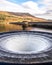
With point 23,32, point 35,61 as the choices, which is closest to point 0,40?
point 23,32

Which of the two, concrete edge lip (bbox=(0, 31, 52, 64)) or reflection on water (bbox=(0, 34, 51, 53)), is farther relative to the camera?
reflection on water (bbox=(0, 34, 51, 53))

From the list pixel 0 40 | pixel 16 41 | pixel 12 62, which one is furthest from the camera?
pixel 16 41

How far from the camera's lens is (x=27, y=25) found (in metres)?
11.2

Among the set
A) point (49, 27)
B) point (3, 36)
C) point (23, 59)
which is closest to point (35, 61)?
point (23, 59)

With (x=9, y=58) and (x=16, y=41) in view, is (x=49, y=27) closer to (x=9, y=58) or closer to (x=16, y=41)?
(x=16, y=41)

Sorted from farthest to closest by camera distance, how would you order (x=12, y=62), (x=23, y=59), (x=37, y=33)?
(x=37, y=33), (x=23, y=59), (x=12, y=62)

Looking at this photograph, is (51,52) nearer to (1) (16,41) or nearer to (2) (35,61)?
(2) (35,61)

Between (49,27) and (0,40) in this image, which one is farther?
(49,27)

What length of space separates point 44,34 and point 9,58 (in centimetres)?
222

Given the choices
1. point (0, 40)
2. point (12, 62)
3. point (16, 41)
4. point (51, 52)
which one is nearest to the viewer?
point (12, 62)

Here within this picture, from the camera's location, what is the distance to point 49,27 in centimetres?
1071

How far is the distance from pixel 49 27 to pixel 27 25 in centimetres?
167

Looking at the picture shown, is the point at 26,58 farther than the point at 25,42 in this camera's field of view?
No

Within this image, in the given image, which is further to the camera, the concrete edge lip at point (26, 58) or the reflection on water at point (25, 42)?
the reflection on water at point (25, 42)
